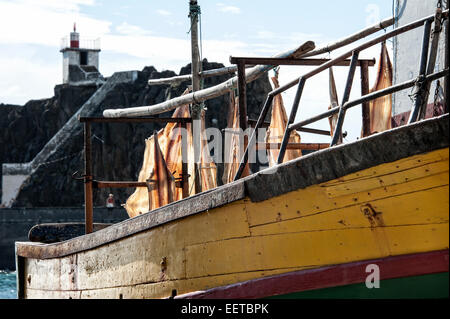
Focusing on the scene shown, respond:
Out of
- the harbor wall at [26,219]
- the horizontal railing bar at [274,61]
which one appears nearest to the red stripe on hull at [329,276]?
the horizontal railing bar at [274,61]

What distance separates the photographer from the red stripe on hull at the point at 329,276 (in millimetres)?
5148

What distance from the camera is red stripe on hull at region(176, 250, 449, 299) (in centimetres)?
515

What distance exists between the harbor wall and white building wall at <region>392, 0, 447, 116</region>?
3198 cm

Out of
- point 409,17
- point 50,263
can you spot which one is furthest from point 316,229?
point 50,263

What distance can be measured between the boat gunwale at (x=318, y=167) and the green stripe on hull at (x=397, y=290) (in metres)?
0.73

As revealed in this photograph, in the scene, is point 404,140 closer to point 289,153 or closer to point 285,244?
point 285,244

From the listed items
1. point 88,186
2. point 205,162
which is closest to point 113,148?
point 205,162

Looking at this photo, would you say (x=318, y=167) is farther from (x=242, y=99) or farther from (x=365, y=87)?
(x=365, y=87)

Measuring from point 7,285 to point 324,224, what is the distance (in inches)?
1284

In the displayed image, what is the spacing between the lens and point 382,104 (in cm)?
1080

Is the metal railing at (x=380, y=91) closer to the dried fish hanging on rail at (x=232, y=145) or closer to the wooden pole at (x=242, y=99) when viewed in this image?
the wooden pole at (x=242, y=99)

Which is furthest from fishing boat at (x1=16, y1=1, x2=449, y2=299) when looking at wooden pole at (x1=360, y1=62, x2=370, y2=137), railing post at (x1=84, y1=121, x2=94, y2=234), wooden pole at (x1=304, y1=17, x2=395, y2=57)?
wooden pole at (x1=304, y1=17, x2=395, y2=57)

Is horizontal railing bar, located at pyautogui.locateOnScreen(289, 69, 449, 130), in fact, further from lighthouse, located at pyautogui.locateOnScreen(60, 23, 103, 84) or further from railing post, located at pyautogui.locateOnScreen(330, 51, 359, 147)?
lighthouse, located at pyautogui.locateOnScreen(60, 23, 103, 84)
